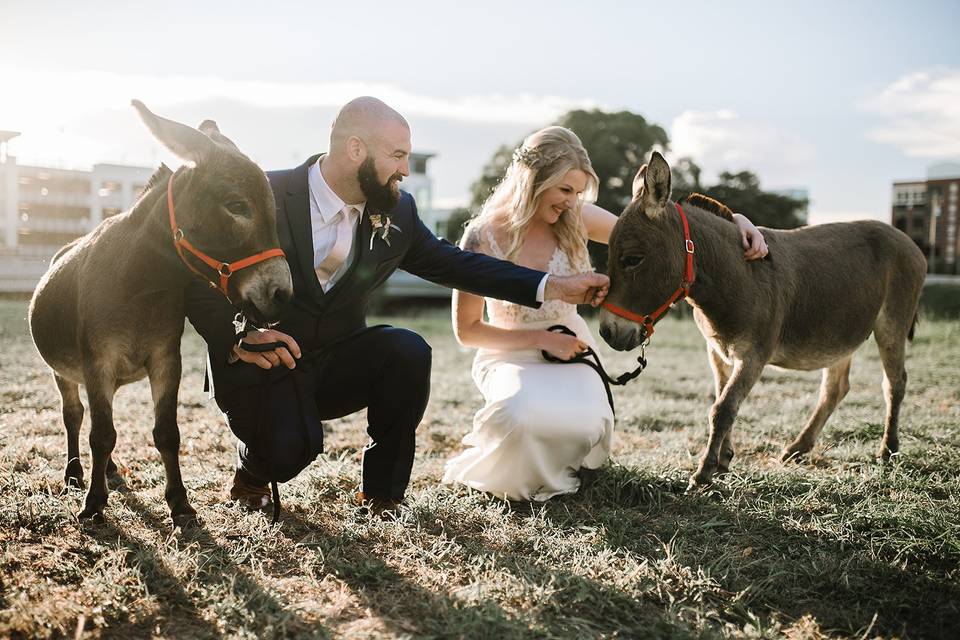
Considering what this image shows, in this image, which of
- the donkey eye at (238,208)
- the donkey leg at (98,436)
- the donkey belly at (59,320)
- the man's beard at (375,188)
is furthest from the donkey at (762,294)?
the donkey belly at (59,320)

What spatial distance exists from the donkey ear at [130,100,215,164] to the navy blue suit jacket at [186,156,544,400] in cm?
68

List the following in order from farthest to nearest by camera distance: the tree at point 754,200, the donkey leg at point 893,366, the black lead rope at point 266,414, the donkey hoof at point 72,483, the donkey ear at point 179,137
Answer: the tree at point 754,200 → the donkey leg at point 893,366 → the donkey hoof at point 72,483 → the black lead rope at point 266,414 → the donkey ear at point 179,137

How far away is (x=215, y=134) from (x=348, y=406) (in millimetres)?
1750

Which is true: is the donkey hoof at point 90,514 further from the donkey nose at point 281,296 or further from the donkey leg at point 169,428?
the donkey nose at point 281,296

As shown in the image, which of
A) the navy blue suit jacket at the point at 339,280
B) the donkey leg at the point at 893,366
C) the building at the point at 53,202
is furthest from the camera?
the building at the point at 53,202

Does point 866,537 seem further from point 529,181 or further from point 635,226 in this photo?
point 529,181

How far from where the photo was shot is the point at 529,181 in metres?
4.93

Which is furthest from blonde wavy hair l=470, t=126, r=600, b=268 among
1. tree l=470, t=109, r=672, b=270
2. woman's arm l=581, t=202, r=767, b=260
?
tree l=470, t=109, r=672, b=270

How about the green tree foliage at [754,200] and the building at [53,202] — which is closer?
the green tree foliage at [754,200]

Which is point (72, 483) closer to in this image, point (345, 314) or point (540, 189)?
point (345, 314)

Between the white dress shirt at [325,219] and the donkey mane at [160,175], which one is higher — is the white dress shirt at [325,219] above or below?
below

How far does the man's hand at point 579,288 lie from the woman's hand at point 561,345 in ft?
1.23

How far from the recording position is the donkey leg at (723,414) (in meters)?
4.60

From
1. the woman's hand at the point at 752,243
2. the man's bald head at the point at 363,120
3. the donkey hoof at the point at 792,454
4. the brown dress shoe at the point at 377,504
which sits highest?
the man's bald head at the point at 363,120
